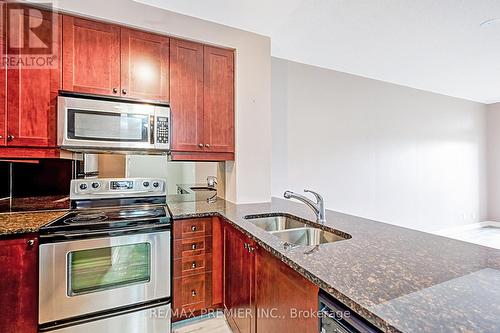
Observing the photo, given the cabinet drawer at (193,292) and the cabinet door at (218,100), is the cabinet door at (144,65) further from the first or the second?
the cabinet drawer at (193,292)

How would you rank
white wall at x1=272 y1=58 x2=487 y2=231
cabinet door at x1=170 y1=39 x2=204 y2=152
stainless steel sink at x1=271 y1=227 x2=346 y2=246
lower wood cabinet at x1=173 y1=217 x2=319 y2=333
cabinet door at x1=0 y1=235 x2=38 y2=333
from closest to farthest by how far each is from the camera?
lower wood cabinet at x1=173 y1=217 x2=319 y2=333, cabinet door at x1=0 y1=235 x2=38 y2=333, stainless steel sink at x1=271 y1=227 x2=346 y2=246, cabinet door at x1=170 y1=39 x2=204 y2=152, white wall at x1=272 y1=58 x2=487 y2=231

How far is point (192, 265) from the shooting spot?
2119 millimetres

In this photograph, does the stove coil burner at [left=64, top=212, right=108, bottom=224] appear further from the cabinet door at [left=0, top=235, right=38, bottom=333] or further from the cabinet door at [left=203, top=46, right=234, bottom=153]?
the cabinet door at [left=203, top=46, right=234, bottom=153]

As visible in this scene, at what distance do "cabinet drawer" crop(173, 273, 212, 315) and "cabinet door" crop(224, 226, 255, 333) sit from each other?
0.53 ft

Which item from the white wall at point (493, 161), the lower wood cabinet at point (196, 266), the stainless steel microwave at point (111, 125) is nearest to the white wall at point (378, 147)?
the white wall at point (493, 161)

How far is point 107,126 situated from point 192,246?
118cm

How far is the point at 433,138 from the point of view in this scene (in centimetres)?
477

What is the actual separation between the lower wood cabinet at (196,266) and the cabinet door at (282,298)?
738 mm

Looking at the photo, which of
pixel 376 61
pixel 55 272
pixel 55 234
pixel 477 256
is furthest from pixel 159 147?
pixel 376 61

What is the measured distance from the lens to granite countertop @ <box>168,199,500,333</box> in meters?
0.68

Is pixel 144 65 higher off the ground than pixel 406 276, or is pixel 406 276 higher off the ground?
pixel 144 65

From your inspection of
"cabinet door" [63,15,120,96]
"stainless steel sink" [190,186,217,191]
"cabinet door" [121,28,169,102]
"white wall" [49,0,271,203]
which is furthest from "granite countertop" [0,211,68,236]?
"white wall" [49,0,271,203]

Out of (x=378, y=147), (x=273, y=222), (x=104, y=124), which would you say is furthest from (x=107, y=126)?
A: (x=378, y=147)

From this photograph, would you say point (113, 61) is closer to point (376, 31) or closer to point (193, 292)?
point (193, 292)
